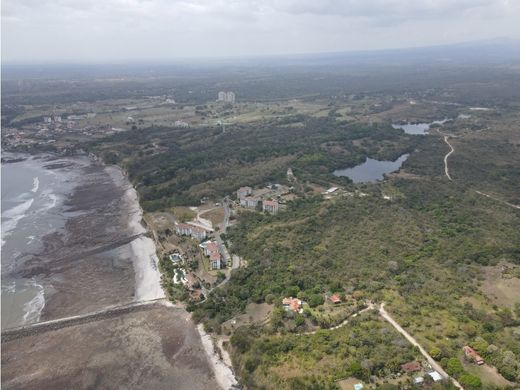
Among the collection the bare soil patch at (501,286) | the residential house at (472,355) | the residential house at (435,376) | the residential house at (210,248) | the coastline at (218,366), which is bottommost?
the coastline at (218,366)

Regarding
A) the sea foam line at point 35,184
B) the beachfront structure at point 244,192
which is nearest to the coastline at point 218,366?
the beachfront structure at point 244,192

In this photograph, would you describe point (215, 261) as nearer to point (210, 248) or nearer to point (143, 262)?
point (210, 248)

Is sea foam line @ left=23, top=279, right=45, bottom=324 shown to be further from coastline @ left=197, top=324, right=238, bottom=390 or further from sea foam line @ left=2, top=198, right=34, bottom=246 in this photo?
coastline @ left=197, top=324, right=238, bottom=390

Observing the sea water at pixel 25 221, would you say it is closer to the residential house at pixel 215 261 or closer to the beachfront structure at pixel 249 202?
the residential house at pixel 215 261

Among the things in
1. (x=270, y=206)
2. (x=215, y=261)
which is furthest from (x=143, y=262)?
(x=270, y=206)

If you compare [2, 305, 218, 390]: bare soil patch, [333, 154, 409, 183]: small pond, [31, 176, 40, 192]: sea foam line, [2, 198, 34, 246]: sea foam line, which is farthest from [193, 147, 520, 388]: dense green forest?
[31, 176, 40, 192]: sea foam line

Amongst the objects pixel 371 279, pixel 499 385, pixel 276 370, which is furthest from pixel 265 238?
pixel 499 385
